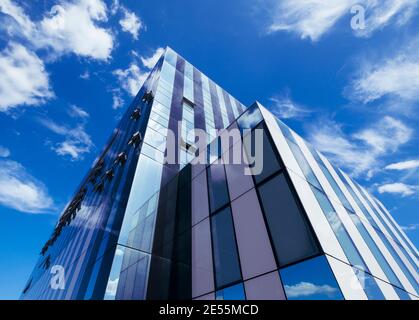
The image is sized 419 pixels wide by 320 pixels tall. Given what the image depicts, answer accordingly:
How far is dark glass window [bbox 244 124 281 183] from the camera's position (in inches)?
337

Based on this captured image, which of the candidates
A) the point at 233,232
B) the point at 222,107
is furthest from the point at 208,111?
the point at 233,232

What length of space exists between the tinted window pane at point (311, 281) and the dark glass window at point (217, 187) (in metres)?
4.05

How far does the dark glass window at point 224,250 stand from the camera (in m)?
7.89

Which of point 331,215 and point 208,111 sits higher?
point 208,111

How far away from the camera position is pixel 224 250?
A: 8602 millimetres

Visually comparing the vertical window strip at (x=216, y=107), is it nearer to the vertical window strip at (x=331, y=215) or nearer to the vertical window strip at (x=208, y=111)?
the vertical window strip at (x=208, y=111)

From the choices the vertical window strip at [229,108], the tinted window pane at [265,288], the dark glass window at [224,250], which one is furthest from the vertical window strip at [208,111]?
the tinted window pane at [265,288]

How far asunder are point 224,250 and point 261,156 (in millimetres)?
3789

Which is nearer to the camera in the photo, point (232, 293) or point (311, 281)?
point (311, 281)

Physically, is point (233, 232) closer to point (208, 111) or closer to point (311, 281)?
point (311, 281)

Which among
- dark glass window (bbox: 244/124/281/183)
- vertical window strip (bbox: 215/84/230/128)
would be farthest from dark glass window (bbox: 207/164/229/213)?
vertical window strip (bbox: 215/84/230/128)

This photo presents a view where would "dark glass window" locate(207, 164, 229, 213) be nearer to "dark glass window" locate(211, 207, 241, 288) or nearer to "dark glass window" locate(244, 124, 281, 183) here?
"dark glass window" locate(211, 207, 241, 288)
